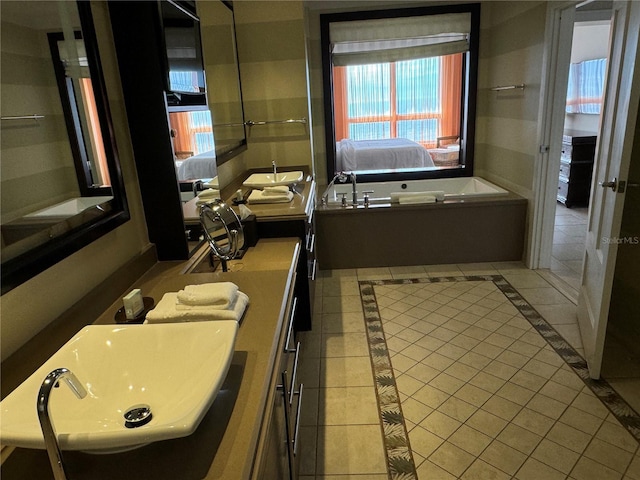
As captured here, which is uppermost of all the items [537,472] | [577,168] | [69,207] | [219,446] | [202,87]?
[202,87]

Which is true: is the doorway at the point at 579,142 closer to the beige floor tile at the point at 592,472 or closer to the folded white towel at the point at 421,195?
the folded white towel at the point at 421,195

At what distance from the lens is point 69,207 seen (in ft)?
3.97

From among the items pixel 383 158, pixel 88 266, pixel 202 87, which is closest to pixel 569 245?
pixel 383 158

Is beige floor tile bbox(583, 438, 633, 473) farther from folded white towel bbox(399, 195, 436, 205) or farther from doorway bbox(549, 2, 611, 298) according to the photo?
folded white towel bbox(399, 195, 436, 205)

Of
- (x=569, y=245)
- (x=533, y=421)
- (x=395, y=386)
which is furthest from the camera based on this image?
(x=569, y=245)

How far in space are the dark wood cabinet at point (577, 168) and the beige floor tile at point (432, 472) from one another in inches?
169

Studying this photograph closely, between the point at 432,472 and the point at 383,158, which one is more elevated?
the point at 383,158

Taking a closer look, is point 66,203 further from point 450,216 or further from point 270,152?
point 450,216

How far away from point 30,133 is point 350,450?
1579 mm

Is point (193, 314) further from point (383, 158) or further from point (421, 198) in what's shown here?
point (383, 158)

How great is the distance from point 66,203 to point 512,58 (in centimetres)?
369

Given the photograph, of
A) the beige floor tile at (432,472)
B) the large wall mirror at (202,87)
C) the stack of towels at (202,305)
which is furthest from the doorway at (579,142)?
the stack of towels at (202,305)

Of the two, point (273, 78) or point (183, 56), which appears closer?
point (183, 56)

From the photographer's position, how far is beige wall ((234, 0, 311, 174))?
3289 millimetres
